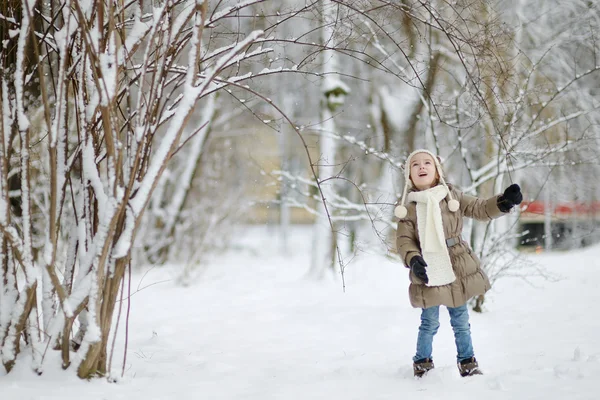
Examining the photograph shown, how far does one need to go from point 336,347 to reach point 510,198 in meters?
1.75

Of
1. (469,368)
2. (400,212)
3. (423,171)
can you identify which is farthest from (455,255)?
(469,368)

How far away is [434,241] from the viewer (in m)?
3.27

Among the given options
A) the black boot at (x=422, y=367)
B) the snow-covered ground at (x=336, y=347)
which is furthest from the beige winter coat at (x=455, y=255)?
the snow-covered ground at (x=336, y=347)

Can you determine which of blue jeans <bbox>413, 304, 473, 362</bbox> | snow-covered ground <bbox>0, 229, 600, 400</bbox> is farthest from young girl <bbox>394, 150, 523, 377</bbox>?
snow-covered ground <bbox>0, 229, 600, 400</bbox>

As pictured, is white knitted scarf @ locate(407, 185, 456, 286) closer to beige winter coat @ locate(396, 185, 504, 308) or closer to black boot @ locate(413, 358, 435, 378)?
beige winter coat @ locate(396, 185, 504, 308)

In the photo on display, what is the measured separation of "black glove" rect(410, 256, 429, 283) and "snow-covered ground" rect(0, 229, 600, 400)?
53 centimetres

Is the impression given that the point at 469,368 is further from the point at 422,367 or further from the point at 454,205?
the point at 454,205

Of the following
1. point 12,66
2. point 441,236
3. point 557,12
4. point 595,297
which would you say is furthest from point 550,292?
point 12,66

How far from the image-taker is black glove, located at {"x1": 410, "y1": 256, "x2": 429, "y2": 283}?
3125 mm

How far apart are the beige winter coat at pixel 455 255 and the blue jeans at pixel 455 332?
8 centimetres

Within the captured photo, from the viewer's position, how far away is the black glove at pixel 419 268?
3.12 meters

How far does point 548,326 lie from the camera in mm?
4523

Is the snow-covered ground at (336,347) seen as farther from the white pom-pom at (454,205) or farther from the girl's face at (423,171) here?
the girl's face at (423,171)

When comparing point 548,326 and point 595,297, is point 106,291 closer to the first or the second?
point 548,326
